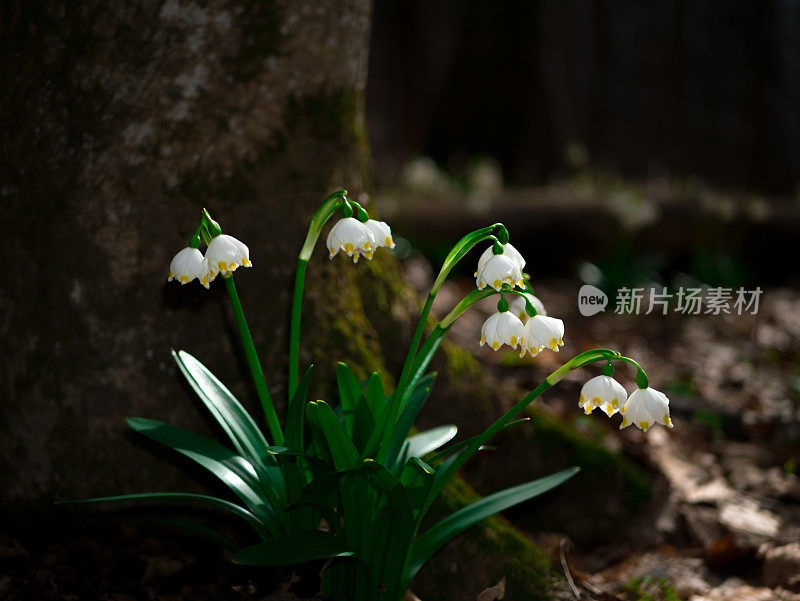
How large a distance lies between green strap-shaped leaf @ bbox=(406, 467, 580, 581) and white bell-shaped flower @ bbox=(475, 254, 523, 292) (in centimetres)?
57

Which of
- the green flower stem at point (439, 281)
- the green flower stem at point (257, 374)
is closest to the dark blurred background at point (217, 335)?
the green flower stem at point (257, 374)

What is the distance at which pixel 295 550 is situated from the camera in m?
1.53

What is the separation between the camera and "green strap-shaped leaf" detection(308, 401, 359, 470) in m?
1.52

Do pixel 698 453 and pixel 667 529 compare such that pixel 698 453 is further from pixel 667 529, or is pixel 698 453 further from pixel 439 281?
pixel 439 281

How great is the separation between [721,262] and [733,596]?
13.4 feet

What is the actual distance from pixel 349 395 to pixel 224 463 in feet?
1.06

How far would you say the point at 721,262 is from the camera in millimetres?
5664

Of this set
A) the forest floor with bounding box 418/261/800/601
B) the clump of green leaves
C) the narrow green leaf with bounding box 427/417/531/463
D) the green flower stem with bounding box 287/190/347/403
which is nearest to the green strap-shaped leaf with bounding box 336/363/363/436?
the clump of green leaves

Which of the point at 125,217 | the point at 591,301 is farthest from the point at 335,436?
the point at 591,301

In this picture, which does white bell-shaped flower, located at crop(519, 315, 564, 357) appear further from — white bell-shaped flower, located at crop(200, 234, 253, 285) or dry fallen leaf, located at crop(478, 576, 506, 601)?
dry fallen leaf, located at crop(478, 576, 506, 601)

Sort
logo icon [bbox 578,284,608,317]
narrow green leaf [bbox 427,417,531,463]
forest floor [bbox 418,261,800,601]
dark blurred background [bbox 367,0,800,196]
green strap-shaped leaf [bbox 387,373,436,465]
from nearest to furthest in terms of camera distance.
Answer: narrow green leaf [bbox 427,417,531,463] → green strap-shaped leaf [bbox 387,373,436,465] → forest floor [bbox 418,261,800,601] → logo icon [bbox 578,284,608,317] → dark blurred background [bbox 367,0,800,196]

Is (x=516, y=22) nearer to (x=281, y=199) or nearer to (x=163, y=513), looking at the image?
(x=281, y=199)

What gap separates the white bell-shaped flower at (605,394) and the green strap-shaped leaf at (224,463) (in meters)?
0.73

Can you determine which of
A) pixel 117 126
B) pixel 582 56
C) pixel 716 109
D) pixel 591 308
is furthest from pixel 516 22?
pixel 117 126
